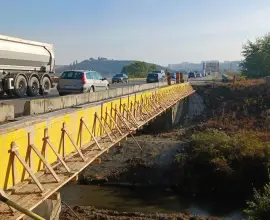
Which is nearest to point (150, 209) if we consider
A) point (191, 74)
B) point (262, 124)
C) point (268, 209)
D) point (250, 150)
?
point (250, 150)

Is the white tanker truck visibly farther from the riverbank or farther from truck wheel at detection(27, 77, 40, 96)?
the riverbank

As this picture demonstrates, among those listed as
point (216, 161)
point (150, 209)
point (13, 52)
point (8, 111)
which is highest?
point (13, 52)

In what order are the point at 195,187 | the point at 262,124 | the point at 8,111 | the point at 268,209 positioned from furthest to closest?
the point at 262,124 → the point at 195,187 → the point at 268,209 → the point at 8,111

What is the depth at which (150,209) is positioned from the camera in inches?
765

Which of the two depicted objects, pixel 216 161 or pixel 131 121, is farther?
pixel 216 161

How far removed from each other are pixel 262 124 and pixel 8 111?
1005 inches

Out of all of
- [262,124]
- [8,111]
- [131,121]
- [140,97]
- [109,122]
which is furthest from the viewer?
[262,124]

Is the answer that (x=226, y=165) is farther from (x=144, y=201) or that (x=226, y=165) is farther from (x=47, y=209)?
(x=47, y=209)

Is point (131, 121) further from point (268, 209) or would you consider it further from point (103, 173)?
point (103, 173)

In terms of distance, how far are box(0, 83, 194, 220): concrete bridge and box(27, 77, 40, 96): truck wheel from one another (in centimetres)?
577

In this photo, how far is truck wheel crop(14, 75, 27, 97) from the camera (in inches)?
754

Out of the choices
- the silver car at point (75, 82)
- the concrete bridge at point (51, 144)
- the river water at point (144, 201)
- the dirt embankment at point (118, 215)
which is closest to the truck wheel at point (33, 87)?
the silver car at point (75, 82)

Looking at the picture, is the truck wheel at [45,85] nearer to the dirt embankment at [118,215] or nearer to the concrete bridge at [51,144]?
the concrete bridge at [51,144]

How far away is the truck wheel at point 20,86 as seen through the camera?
62.8ft
